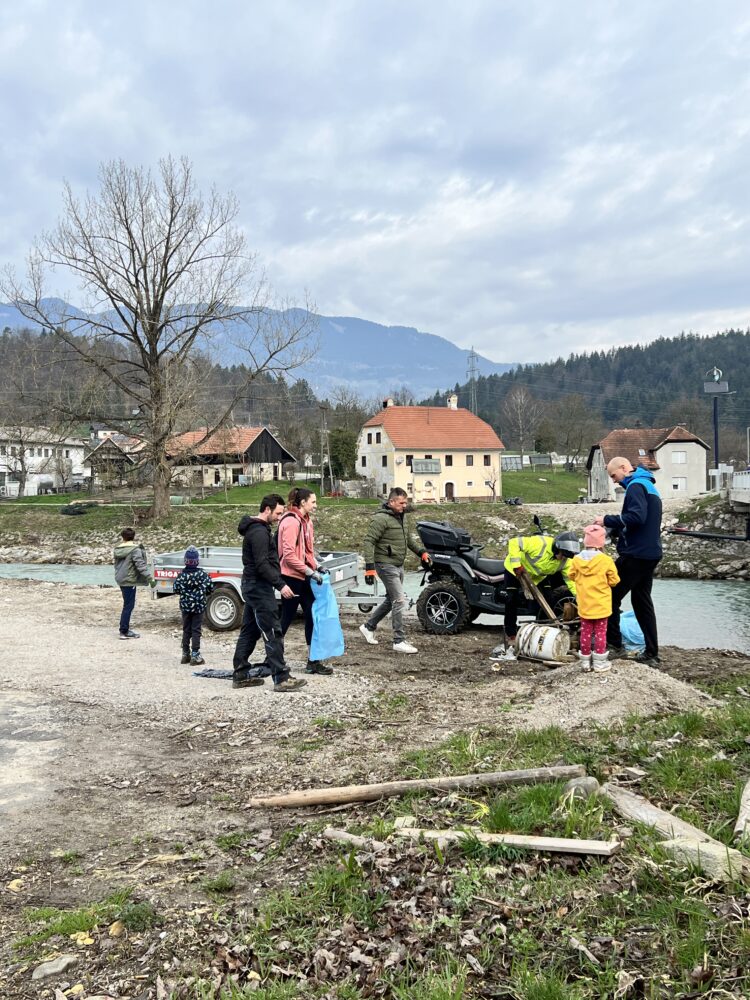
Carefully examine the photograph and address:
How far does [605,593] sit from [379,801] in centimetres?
393

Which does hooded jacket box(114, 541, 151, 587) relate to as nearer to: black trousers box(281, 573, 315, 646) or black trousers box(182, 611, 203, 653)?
black trousers box(182, 611, 203, 653)

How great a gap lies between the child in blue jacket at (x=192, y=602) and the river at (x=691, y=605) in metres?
5.20

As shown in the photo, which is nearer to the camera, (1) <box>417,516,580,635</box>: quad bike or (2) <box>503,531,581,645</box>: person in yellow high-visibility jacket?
(2) <box>503,531,581,645</box>: person in yellow high-visibility jacket

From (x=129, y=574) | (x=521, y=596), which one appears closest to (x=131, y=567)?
(x=129, y=574)

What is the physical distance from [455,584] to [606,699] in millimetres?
4873

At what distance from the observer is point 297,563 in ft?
27.5

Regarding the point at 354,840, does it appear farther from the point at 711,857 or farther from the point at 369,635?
the point at 369,635

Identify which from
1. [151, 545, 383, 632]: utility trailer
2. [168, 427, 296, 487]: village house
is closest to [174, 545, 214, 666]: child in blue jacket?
[151, 545, 383, 632]: utility trailer

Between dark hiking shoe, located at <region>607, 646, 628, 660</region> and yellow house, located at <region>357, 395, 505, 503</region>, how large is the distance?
48.8m

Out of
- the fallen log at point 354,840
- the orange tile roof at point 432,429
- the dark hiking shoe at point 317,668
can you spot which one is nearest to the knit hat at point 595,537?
the dark hiking shoe at point 317,668

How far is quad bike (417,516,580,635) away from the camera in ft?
36.2

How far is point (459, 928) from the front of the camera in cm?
327

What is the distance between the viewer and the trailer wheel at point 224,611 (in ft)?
39.4

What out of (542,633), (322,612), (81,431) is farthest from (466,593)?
(81,431)
